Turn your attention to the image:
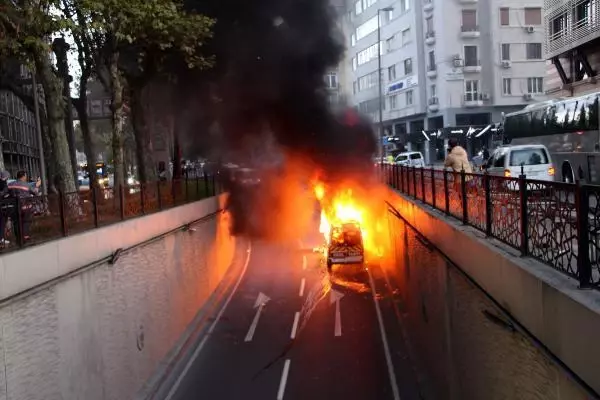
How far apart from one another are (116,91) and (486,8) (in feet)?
117

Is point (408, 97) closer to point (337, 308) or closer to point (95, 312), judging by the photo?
point (337, 308)

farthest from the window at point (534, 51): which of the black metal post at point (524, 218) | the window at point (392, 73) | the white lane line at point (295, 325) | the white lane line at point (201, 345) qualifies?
the black metal post at point (524, 218)

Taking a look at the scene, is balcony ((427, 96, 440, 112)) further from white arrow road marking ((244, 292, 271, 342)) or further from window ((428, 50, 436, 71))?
white arrow road marking ((244, 292, 271, 342))

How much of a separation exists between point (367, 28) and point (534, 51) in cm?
1545

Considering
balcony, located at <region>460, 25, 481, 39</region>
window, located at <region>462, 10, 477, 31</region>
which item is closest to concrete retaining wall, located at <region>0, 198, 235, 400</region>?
balcony, located at <region>460, 25, 481, 39</region>

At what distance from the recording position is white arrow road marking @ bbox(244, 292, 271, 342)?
50.4ft

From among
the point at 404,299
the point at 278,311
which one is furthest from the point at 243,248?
the point at 404,299

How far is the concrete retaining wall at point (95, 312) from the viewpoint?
717cm

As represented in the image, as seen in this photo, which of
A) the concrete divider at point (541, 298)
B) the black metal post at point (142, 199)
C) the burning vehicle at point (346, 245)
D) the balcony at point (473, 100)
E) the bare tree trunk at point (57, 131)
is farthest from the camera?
the balcony at point (473, 100)

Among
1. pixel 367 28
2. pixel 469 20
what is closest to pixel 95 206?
pixel 469 20

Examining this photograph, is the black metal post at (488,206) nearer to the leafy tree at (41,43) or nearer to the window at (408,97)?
the leafy tree at (41,43)

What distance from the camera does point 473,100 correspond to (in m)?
44.7

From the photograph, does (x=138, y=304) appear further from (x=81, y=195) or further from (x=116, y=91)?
(x=116, y=91)

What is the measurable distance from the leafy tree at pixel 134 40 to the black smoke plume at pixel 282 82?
8.04ft
